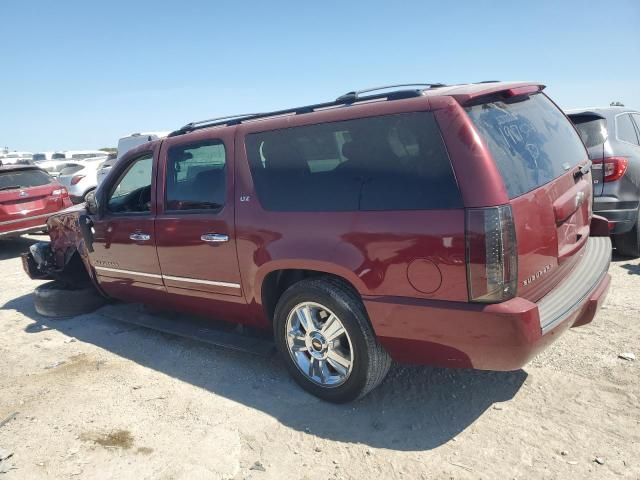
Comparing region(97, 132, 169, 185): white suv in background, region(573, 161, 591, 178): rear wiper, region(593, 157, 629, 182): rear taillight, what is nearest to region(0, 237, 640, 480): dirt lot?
region(573, 161, 591, 178): rear wiper

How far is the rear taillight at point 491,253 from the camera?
2.37m

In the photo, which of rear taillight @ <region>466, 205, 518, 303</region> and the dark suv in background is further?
the dark suv in background

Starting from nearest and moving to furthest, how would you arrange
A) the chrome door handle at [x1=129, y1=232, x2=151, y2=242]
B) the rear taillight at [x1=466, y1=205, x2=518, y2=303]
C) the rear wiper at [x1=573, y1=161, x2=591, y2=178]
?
1. the rear taillight at [x1=466, y1=205, x2=518, y2=303]
2. the rear wiper at [x1=573, y1=161, x2=591, y2=178]
3. the chrome door handle at [x1=129, y1=232, x2=151, y2=242]

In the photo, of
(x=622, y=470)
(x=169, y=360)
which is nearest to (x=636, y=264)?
(x=622, y=470)

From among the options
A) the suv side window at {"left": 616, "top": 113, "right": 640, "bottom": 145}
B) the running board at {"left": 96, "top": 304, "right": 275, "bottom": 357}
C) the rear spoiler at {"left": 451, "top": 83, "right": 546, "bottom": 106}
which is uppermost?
the rear spoiler at {"left": 451, "top": 83, "right": 546, "bottom": 106}

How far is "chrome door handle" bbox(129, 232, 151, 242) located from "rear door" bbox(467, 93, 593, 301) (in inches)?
109

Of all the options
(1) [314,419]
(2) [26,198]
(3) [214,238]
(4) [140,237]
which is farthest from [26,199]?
(1) [314,419]

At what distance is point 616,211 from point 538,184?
307 centimetres

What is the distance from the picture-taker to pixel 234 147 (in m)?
3.47

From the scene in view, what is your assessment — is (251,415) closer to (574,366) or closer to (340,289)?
(340,289)

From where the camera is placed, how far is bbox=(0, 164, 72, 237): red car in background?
337 inches

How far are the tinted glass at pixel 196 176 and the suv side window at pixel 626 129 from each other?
4.32 m

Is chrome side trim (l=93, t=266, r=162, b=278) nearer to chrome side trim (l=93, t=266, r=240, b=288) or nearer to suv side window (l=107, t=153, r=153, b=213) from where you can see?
chrome side trim (l=93, t=266, r=240, b=288)

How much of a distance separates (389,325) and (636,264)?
410cm
